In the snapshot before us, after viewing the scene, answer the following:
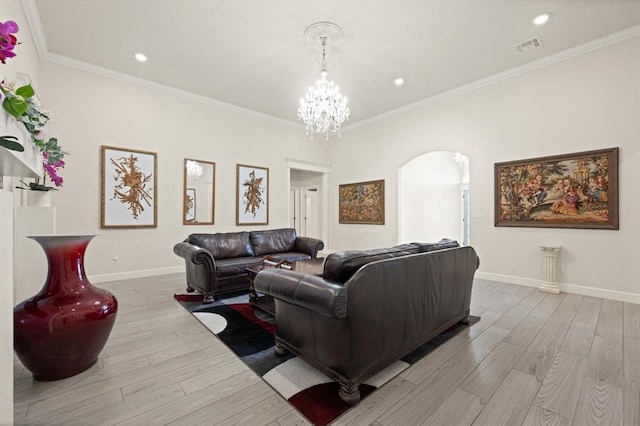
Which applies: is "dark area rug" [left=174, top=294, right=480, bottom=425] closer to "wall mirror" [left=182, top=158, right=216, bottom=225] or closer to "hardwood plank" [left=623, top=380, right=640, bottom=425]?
"hardwood plank" [left=623, top=380, right=640, bottom=425]

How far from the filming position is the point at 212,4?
3.18m

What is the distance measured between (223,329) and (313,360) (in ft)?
4.08

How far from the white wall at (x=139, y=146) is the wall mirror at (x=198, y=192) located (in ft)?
0.36

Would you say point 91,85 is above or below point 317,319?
above

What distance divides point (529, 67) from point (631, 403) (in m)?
4.71

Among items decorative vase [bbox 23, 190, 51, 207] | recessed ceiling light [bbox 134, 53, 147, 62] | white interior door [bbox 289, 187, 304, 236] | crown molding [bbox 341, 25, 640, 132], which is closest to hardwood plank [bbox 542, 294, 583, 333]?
crown molding [bbox 341, 25, 640, 132]

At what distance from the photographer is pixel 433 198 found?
26.1ft

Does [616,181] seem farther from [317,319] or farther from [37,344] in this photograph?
[37,344]

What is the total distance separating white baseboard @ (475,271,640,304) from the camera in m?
3.66

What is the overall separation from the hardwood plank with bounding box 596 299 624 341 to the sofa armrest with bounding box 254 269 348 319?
9.32 ft

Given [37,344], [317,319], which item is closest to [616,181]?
[317,319]

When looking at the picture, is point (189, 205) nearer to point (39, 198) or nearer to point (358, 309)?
point (39, 198)

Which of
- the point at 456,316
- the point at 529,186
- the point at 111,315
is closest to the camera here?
the point at 111,315

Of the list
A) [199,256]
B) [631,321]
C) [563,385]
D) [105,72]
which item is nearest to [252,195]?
[199,256]
